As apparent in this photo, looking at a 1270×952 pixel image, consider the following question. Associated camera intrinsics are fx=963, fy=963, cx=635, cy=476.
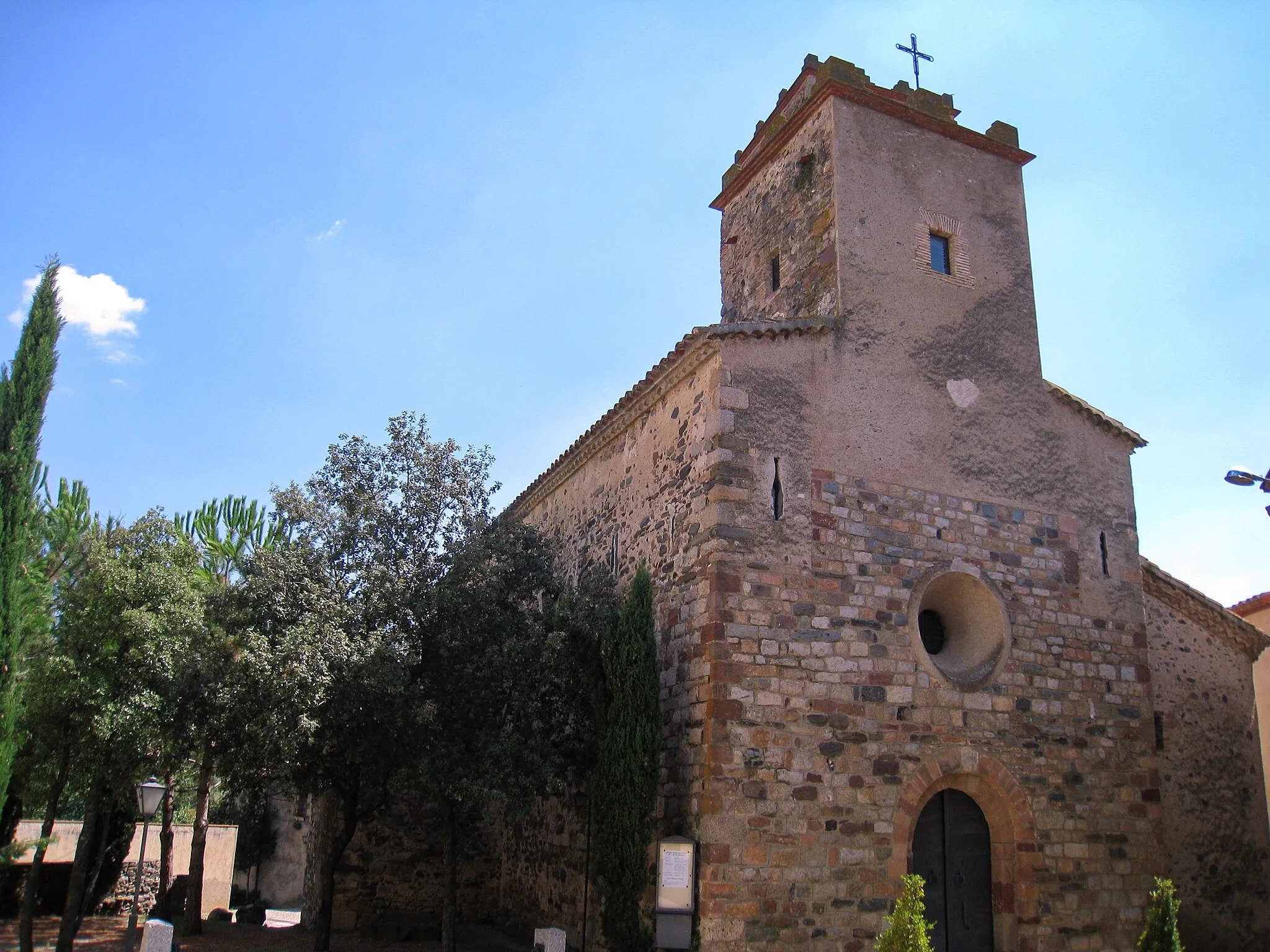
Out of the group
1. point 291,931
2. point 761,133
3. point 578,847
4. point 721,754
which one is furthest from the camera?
point 291,931

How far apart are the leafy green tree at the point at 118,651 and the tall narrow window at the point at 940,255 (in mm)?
10328

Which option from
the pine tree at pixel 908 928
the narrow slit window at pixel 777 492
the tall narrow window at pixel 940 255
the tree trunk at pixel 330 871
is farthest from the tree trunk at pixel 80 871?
the tall narrow window at pixel 940 255

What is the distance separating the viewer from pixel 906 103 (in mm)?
13086

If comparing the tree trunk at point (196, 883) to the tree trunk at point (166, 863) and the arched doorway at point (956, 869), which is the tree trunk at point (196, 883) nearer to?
the tree trunk at point (166, 863)

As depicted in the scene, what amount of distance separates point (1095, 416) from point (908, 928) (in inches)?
292

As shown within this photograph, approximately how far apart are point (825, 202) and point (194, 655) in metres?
9.65

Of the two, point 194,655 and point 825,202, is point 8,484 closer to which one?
point 194,655

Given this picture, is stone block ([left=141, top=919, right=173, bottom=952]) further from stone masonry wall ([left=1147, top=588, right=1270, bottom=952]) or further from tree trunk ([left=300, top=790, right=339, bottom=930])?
stone masonry wall ([left=1147, top=588, right=1270, bottom=952])

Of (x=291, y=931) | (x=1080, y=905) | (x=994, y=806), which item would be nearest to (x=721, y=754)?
(x=994, y=806)

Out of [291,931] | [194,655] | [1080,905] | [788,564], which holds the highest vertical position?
[788,564]

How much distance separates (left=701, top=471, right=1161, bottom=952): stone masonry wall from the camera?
31.0 ft

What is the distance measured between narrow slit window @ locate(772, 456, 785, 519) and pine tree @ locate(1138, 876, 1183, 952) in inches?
205

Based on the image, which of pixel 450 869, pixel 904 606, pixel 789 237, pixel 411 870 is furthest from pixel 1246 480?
pixel 411 870

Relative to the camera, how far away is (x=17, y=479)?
859 cm
